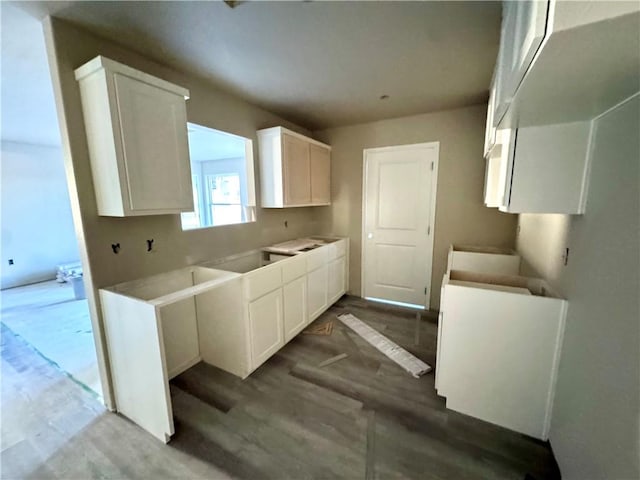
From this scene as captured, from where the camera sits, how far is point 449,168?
319cm

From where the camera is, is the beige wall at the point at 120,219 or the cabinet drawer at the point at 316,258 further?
the cabinet drawer at the point at 316,258

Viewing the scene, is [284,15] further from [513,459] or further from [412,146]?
[513,459]

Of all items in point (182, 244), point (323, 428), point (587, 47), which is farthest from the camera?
point (182, 244)

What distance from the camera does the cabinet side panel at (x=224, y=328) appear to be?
216cm

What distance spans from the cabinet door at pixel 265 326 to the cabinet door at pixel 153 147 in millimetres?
996

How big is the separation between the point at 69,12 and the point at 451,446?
334 cm

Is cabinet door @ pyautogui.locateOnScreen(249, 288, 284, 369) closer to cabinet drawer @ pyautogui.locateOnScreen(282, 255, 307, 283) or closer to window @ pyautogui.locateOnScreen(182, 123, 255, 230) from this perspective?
cabinet drawer @ pyautogui.locateOnScreen(282, 255, 307, 283)

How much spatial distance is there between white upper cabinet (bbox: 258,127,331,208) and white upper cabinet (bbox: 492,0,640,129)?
83.0 inches

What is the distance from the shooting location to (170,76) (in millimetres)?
2055

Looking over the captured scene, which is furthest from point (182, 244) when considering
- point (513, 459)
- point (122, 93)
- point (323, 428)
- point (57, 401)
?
point (513, 459)

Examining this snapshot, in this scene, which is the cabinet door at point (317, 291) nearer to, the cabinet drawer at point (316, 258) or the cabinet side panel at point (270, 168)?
the cabinet drawer at point (316, 258)

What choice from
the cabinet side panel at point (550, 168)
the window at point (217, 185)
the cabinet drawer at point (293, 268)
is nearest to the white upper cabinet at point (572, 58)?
the cabinet side panel at point (550, 168)

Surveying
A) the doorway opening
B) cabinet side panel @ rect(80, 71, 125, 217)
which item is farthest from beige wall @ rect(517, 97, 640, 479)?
the doorway opening

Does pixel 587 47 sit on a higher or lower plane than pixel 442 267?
higher
